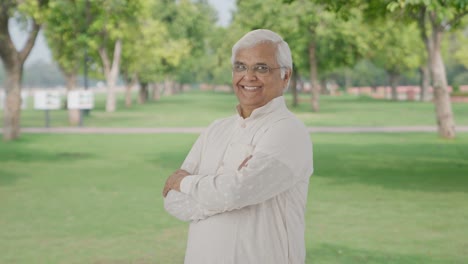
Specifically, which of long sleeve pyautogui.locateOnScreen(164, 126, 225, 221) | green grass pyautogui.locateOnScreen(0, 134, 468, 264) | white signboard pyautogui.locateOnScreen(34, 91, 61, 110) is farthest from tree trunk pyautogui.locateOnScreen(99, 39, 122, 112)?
long sleeve pyautogui.locateOnScreen(164, 126, 225, 221)

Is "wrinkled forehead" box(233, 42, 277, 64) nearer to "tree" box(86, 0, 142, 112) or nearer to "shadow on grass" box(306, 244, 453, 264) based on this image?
"shadow on grass" box(306, 244, 453, 264)

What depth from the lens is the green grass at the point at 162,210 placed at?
26.2 feet

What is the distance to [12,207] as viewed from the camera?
10.9 m

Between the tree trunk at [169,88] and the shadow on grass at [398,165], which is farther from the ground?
the shadow on grass at [398,165]

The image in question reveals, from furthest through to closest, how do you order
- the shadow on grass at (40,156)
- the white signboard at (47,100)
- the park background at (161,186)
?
the white signboard at (47,100) → the shadow on grass at (40,156) → the park background at (161,186)

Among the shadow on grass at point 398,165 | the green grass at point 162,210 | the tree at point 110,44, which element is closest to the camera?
the green grass at point 162,210

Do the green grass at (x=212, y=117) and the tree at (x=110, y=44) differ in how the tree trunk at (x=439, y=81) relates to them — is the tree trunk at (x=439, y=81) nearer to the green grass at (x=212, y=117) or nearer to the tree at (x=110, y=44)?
the green grass at (x=212, y=117)

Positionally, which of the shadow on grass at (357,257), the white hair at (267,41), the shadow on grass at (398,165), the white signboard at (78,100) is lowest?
the shadow on grass at (398,165)

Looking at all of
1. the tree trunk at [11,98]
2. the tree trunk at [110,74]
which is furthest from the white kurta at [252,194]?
the tree trunk at [110,74]

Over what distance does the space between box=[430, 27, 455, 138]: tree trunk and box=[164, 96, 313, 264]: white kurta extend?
20551mm

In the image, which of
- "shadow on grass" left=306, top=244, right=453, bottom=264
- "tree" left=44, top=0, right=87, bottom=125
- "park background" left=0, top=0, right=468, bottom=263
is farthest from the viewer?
"tree" left=44, top=0, right=87, bottom=125

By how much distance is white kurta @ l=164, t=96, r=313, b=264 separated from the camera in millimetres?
3004

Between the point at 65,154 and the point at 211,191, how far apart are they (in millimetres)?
16445

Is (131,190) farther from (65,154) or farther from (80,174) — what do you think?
(65,154)
